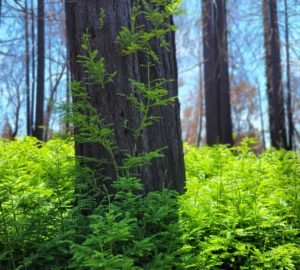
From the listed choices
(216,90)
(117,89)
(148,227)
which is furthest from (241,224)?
(216,90)

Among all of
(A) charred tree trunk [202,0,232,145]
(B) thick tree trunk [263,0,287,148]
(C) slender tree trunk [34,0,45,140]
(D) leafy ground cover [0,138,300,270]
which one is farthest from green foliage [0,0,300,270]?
(B) thick tree trunk [263,0,287,148]

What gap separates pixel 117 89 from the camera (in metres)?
3.14

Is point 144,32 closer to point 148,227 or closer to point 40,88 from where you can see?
point 148,227

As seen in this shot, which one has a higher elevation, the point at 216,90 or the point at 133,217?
the point at 216,90

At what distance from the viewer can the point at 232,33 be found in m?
11.0

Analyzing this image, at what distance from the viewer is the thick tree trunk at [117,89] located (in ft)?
10.2

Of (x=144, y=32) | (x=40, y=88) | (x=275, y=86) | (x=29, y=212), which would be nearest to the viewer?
(x=29, y=212)

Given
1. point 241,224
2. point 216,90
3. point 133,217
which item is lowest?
point 241,224

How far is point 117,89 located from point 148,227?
1.18 m

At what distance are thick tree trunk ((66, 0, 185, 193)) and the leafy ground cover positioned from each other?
25cm

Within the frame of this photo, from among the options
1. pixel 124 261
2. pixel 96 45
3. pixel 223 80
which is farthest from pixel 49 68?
pixel 124 261

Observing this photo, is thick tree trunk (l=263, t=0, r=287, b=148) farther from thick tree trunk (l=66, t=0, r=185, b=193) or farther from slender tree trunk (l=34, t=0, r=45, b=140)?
thick tree trunk (l=66, t=0, r=185, b=193)

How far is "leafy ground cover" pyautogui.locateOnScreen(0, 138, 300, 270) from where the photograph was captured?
2.28 meters

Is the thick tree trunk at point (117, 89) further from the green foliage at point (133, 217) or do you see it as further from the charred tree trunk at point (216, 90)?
the charred tree trunk at point (216, 90)
